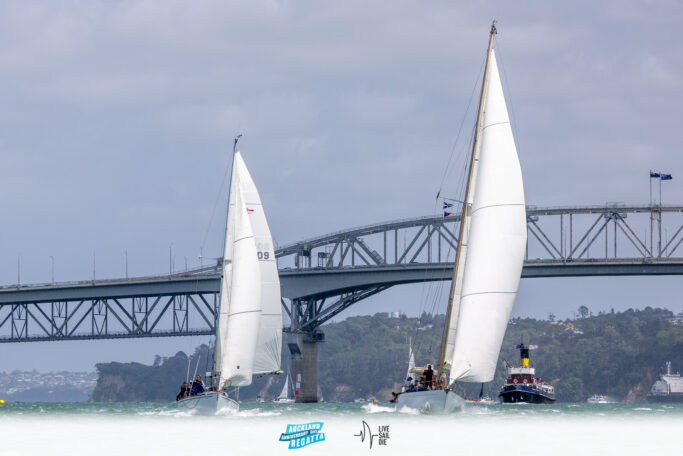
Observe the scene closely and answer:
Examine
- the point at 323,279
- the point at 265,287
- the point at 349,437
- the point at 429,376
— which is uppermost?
the point at 323,279

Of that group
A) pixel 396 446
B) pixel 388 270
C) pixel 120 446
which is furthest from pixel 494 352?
pixel 388 270

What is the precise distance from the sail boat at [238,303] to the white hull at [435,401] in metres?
12.1

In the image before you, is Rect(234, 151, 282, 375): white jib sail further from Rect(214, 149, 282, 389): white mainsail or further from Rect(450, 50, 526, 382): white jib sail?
Rect(450, 50, 526, 382): white jib sail

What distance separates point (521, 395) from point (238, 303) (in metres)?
67.2

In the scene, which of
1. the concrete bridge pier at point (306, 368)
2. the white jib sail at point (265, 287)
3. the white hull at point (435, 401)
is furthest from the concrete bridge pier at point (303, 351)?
the white hull at point (435, 401)

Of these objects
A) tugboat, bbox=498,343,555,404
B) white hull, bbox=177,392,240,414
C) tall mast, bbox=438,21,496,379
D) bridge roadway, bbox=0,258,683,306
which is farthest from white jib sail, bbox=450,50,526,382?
tugboat, bbox=498,343,555,404

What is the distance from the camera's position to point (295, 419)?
70.8m

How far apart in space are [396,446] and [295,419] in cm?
2760

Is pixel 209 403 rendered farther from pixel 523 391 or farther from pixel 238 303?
pixel 523 391

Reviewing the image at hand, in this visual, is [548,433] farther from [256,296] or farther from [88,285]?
[88,285]

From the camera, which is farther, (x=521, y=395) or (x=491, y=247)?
(x=521, y=395)

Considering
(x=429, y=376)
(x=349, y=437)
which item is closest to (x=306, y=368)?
(x=429, y=376)

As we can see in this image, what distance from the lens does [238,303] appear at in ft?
224

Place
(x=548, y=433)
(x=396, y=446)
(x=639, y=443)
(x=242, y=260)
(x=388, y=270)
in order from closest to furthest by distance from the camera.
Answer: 1. (x=396, y=446)
2. (x=639, y=443)
3. (x=548, y=433)
4. (x=242, y=260)
5. (x=388, y=270)
